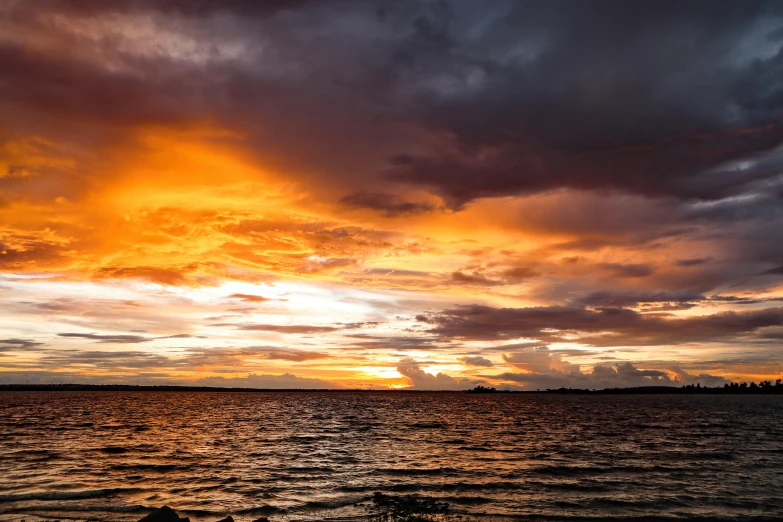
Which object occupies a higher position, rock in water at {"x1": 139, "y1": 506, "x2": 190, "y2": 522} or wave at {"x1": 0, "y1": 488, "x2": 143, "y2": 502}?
rock in water at {"x1": 139, "y1": 506, "x2": 190, "y2": 522}

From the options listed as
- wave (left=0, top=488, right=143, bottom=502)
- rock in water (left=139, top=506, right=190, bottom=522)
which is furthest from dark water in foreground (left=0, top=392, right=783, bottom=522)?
rock in water (left=139, top=506, right=190, bottom=522)

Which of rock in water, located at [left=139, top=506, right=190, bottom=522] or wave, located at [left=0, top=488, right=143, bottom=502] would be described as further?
wave, located at [left=0, top=488, right=143, bottom=502]

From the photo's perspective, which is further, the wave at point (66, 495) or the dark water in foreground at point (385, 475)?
the wave at point (66, 495)

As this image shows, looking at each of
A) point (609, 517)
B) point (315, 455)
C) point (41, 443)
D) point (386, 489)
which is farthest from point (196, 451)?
point (609, 517)

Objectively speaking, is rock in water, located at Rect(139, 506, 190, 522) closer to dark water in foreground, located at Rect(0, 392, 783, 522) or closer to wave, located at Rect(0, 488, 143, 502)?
dark water in foreground, located at Rect(0, 392, 783, 522)

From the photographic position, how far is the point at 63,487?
31859 mm

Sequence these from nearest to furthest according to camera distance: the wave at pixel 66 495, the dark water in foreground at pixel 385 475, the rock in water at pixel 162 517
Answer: the rock in water at pixel 162 517 < the dark water in foreground at pixel 385 475 < the wave at pixel 66 495

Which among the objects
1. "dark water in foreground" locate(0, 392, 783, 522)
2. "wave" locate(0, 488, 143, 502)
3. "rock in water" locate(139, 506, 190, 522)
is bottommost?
"dark water in foreground" locate(0, 392, 783, 522)

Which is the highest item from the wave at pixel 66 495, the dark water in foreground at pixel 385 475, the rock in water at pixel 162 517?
the rock in water at pixel 162 517

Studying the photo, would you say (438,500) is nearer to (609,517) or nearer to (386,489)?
(386,489)

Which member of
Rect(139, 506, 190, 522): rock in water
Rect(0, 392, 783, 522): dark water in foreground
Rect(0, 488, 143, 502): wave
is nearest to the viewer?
Rect(139, 506, 190, 522): rock in water

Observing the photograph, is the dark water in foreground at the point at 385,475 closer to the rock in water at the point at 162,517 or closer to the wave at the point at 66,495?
the wave at the point at 66,495

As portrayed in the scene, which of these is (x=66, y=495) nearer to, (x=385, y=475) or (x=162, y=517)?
(x=162, y=517)

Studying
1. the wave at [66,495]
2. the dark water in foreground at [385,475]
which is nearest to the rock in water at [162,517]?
the dark water in foreground at [385,475]
